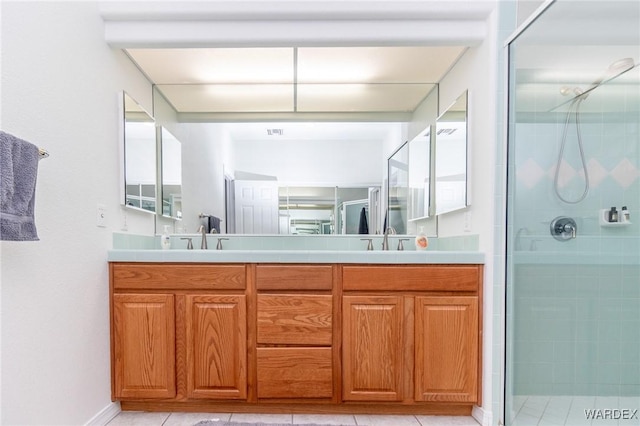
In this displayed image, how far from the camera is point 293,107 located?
2420mm

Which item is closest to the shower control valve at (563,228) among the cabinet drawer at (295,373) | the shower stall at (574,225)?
the shower stall at (574,225)

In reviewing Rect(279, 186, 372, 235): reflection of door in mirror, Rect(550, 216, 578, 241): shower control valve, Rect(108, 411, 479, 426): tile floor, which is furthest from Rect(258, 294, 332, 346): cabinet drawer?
Rect(550, 216, 578, 241): shower control valve

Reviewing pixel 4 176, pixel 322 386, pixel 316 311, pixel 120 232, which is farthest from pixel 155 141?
pixel 322 386

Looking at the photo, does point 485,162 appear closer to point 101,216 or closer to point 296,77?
point 296,77

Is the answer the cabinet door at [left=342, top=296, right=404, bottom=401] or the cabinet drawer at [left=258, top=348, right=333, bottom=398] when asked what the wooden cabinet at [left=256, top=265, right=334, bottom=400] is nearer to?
the cabinet drawer at [left=258, top=348, right=333, bottom=398]

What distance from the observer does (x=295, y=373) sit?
1731 mm

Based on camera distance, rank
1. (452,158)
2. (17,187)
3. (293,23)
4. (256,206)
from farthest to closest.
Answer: (256,206), (452,158), (293,23), (17,187)

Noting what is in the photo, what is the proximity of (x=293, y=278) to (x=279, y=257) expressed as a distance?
14 cm

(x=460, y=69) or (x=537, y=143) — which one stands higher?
(x=460, y=69)

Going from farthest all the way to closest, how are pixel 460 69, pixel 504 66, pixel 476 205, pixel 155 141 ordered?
pixel 155 141, pixel 460 69, pixel 476 205, pixel 504 66

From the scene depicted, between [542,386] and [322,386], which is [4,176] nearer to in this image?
[322,386]

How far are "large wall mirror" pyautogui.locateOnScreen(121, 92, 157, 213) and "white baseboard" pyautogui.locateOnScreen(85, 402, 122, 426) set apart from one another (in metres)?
1.11

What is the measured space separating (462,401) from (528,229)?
98 centimetres

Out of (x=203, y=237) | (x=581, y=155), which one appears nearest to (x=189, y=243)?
(x=203, y=237)
